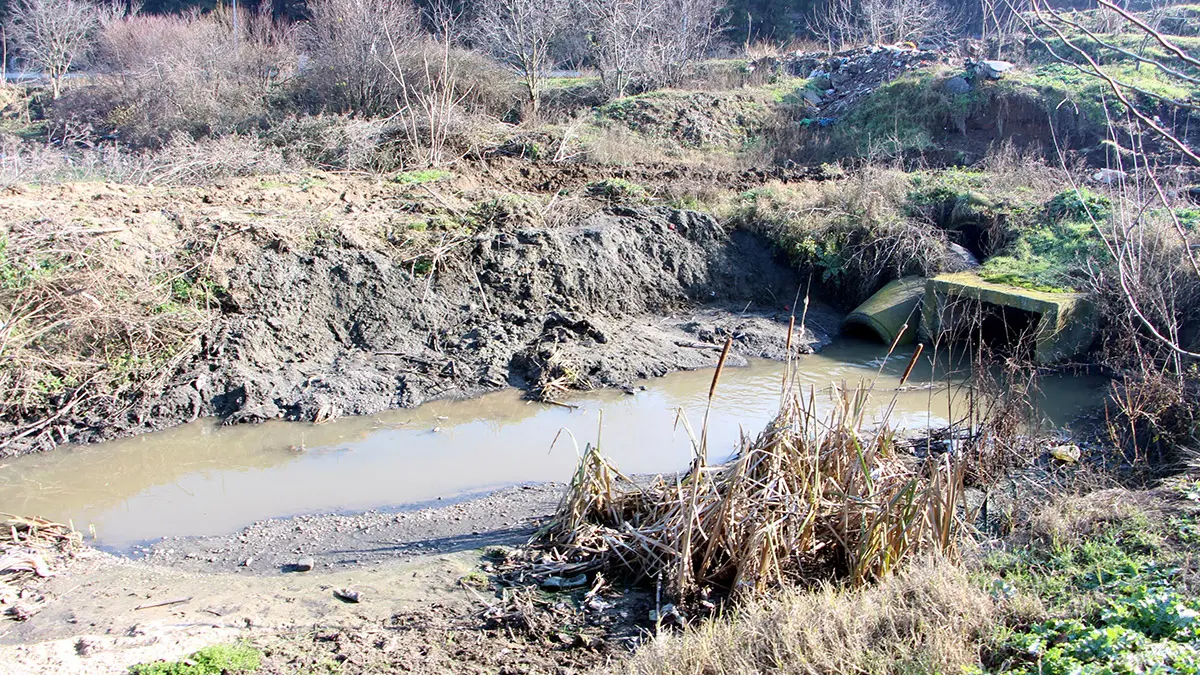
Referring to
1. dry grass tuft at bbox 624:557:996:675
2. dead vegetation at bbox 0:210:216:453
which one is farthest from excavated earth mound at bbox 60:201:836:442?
dry grass tuft at bbox 624:557:996:675

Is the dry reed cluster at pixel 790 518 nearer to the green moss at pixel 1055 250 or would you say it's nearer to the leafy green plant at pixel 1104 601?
the leafy green plant at pixel 1104 601

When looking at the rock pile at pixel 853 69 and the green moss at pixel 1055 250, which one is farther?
the rock pile at pixel 853 69

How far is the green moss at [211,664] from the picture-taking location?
4.20 metres

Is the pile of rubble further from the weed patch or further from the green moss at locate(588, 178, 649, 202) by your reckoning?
the weed patch

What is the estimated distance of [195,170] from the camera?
40.5 feet

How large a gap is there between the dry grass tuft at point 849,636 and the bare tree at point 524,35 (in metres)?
16.8

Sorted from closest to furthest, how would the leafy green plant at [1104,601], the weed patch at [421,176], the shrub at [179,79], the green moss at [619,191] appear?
the leafy green plant at [1104,601]
the weed patch at [421,176]
the green moss at [619,191]
the shrub at [179,79]

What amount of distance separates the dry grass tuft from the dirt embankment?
5.68m

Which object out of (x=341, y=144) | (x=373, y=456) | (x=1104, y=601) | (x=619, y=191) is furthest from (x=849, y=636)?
(x=341, y=144)

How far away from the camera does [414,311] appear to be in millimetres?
10633

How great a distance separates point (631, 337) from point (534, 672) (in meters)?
7.05

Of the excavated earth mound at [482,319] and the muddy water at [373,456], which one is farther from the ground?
the excavated earth mound at [482,319]

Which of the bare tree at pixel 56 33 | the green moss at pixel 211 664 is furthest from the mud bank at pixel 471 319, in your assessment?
the bare tree at pixel 56 33

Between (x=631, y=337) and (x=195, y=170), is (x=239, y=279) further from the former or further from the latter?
(x=631, y=337)
